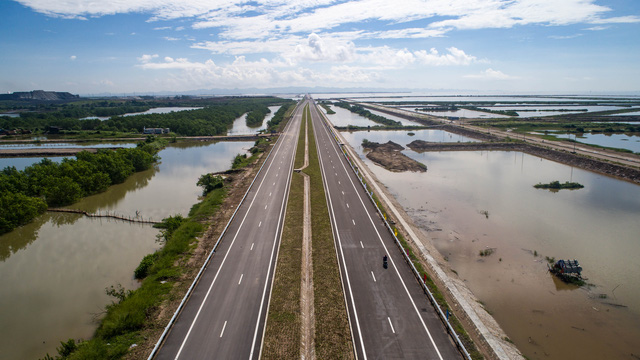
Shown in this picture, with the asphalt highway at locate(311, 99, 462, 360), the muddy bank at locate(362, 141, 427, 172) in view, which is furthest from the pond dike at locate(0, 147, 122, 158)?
Result: the asphalt highway at locate(311, 99, 462, 360)

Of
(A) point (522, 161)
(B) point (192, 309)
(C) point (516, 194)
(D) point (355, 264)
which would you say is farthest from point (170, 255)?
(A) point (522, 161)

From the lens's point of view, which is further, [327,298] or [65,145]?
[65,145]

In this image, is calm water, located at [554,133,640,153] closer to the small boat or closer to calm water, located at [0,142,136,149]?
the small boat

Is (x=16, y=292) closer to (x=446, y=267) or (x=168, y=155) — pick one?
(x=446, y=267)

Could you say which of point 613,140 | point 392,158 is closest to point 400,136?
point 392,158

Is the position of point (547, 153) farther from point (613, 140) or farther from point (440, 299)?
point (440, 299)

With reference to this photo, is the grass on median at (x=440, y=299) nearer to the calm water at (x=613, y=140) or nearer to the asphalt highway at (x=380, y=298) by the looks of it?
the asphalt highway at (x=380, y=298)
